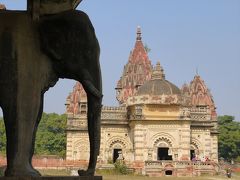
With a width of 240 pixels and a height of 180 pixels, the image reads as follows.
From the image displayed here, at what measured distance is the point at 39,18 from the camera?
4805 mm

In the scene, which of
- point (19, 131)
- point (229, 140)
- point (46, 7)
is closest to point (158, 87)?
point (229, 140)

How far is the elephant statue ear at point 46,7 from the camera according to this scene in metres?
4.74

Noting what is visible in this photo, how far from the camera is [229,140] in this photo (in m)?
63.0

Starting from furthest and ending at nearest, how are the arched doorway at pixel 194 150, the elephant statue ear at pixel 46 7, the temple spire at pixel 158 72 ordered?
the arched doorway at pixel 194 150 < the temple spire at pixel 158 72 < the elephant statue ear at pixel 46 7

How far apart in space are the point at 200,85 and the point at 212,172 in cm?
1650

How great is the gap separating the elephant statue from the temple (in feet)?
95.3

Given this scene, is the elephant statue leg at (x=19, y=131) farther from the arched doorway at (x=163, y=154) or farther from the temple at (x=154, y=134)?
the arched doorway at (x=163, y=154)

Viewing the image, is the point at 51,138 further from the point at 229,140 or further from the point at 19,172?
the point at 19,172

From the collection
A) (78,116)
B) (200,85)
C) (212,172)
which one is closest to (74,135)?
(78,116)

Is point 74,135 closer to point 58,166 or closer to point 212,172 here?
point 58,166

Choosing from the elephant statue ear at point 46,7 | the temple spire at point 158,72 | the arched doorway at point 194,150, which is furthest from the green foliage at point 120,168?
the elephant statue ear at point 46,7

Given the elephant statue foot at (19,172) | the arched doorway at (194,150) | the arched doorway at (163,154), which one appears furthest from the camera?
the arched doorway at (194,150)

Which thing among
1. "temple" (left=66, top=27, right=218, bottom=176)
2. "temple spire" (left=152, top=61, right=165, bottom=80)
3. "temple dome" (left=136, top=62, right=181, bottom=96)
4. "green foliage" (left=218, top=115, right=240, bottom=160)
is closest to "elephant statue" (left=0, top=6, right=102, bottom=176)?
"temple" (left=66, top=27, right=218, bottom=176)

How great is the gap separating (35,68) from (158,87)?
32707mm
